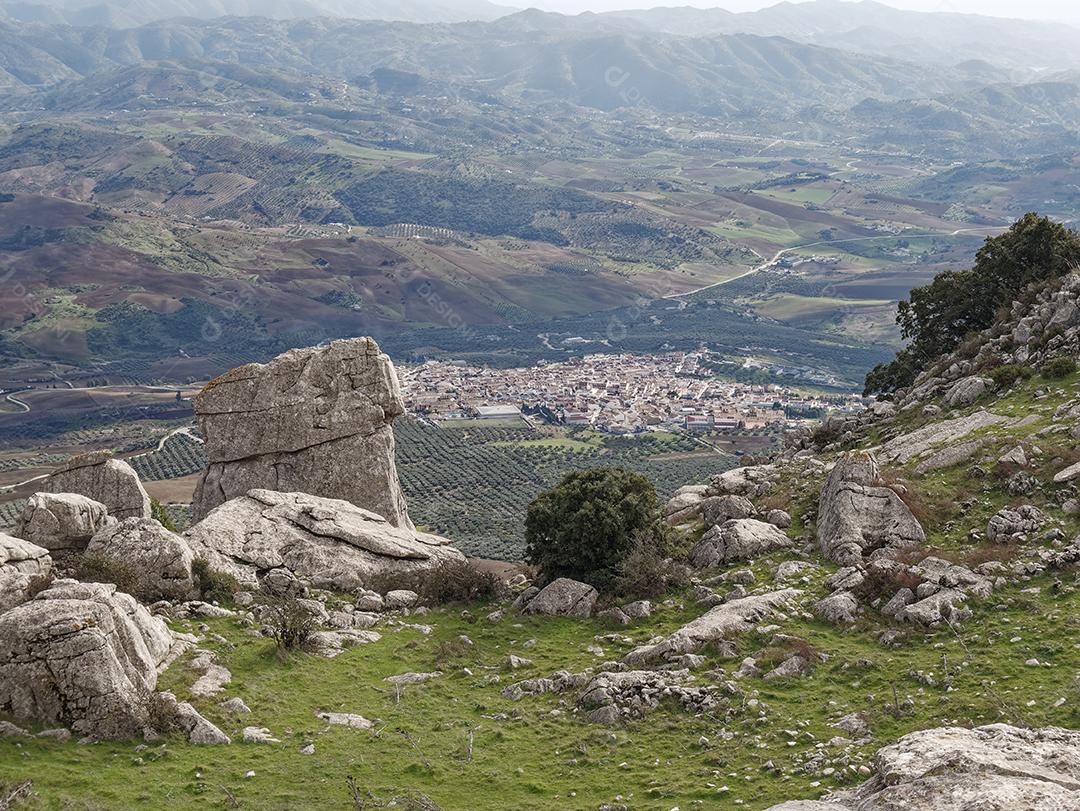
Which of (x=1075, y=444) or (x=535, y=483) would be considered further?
(x=535, y=483)

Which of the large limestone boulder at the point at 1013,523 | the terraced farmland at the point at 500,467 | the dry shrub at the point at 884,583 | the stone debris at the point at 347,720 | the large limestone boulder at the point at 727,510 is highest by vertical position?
the large limestone boulder at the point at 1013,523

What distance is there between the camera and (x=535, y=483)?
378ft

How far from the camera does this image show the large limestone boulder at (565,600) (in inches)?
1224

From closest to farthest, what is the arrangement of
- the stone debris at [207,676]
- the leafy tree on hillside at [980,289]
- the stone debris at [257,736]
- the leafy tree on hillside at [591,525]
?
the stone debris at [257,736] < the stone debris at [207,676] < the leafy tree on hillside at [591,525] < the leafy tree on hillside at [980,289]

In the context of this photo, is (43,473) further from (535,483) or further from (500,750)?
(500,750)

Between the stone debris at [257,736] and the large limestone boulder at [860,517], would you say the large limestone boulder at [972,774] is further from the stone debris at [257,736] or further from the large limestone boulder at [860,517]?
the large limestone boulder at [860,517]

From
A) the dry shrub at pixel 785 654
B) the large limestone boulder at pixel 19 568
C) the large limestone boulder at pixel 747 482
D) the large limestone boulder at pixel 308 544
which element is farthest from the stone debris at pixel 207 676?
the large limestone boulder at pixel 747 482

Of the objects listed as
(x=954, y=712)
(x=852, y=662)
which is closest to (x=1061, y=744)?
(x=954, y=712)

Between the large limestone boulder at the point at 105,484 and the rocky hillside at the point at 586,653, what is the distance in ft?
0.33

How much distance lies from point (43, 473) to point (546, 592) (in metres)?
118

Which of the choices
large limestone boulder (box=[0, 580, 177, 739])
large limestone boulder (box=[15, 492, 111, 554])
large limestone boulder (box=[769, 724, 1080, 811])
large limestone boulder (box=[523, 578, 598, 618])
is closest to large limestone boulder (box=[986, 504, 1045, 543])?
large limestone boulder (box=[523, 578, 598, 618])

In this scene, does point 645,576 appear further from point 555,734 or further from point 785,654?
point 555,734

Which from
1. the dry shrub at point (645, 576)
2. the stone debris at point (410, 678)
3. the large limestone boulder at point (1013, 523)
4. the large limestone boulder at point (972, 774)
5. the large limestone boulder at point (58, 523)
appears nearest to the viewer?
the large limestone boulder at point (972, 774)

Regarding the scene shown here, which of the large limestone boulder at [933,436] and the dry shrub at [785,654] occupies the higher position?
the large limestone boulder at [933,436]
